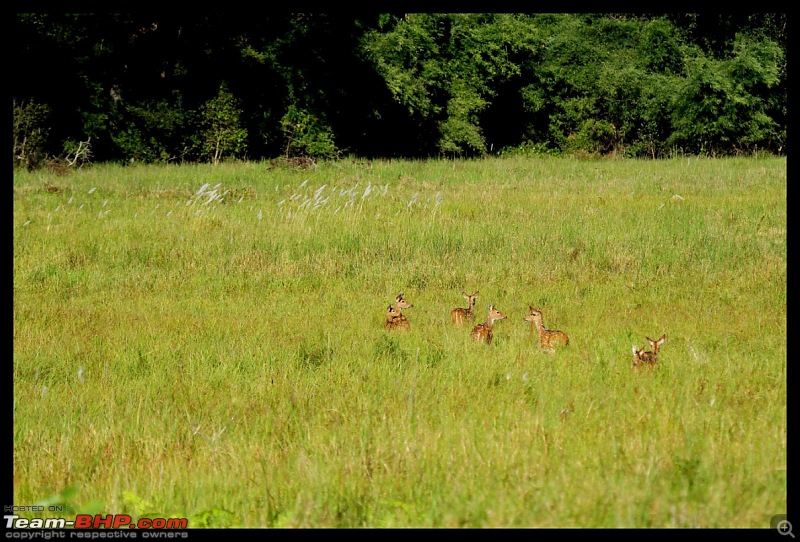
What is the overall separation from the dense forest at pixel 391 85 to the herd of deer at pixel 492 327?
19300 millimetres

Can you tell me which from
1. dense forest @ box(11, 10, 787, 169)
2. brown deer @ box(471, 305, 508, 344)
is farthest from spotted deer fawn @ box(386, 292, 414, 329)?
dense forest @ box(11, 10, 787, 169)

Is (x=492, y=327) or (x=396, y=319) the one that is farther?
(x=396, y=319)

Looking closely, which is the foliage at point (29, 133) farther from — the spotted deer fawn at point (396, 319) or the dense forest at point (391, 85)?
the spotted deer fawn at point (396, 319)

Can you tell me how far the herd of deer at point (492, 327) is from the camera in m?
5.91

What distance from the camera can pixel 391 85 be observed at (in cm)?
2944

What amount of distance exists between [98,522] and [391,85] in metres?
26.9

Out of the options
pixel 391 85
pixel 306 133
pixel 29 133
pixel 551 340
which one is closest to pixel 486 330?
pixel 551 340

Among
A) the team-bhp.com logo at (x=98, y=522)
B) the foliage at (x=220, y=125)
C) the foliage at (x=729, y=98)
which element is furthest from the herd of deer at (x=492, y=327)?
the foliage at (x=729, y=98)

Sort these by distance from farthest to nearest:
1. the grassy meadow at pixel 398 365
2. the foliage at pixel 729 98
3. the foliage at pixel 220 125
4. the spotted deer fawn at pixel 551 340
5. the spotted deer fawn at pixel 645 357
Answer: the foliage at pixel 729 98 < the foliage at pixel 220 125 < the spotted deer fawn at pixel 551 340 < the spotted deer fawn at pixel 645 357 < the grassy meadow at pixel 398 365

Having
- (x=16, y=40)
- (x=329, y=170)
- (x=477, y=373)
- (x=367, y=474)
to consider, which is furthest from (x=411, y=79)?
(x=367, y=474)

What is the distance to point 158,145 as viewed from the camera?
27.7 m

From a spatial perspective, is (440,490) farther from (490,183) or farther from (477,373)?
(490,183)

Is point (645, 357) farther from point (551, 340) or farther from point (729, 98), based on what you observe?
point (729, 98)

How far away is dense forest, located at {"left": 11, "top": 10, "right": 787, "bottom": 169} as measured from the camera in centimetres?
2630
